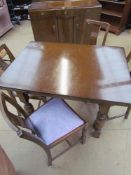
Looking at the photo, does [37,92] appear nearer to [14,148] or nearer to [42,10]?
[14,148]

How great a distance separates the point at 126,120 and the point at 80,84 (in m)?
0.92

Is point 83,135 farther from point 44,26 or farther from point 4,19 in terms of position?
point 4,19

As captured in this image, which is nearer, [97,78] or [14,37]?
[97,78]

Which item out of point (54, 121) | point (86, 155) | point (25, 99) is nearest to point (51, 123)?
point (54, 121)

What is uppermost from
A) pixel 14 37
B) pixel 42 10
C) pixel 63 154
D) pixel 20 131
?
pixel 42 10

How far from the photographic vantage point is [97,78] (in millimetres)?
1400

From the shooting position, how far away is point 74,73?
146 centimetres

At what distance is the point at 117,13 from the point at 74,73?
2.74 metres

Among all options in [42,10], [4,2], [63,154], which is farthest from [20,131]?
[4,2]

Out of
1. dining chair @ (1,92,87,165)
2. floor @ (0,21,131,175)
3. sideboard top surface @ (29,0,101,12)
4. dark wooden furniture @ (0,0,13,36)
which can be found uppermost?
sideboard top surface @ (29,0,101,12)

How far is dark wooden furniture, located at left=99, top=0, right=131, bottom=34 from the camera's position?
3.39 metres

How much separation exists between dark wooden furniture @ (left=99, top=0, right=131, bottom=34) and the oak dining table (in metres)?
2.12

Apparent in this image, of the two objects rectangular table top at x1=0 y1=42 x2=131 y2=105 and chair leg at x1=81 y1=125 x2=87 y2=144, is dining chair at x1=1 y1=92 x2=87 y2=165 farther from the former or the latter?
rectangular table top at x1=0 y1=42 x2=131 y2=105

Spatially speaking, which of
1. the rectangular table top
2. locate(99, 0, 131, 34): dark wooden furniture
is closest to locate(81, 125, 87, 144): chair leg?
the rectangular table top
